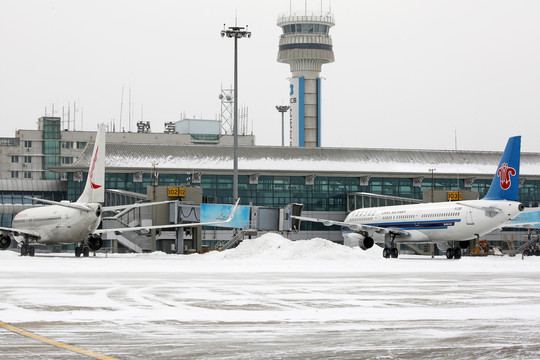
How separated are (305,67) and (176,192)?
87.4 metres

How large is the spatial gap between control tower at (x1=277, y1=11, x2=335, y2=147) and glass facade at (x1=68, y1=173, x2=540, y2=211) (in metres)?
45.4

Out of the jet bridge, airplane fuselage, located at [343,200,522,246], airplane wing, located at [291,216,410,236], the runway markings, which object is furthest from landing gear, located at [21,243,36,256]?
the runway markings

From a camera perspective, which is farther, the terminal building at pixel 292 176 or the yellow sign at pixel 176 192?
the terminal building at pixel 292 176

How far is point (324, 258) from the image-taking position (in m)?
57.8

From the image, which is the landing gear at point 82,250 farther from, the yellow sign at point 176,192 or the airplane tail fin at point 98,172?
the yellow sign at point 176,192

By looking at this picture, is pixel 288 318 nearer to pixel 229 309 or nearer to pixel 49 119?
pixel 229 309

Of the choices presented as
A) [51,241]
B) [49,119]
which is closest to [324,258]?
[51,241]

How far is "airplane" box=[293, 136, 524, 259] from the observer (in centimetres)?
6125

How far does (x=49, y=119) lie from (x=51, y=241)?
114906 mm

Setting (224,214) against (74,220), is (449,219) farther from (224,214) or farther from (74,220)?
(74,220)

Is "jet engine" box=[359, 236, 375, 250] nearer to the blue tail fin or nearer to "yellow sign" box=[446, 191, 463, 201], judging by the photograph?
the blue tail fin

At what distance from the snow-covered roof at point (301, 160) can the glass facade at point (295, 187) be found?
1063 mm

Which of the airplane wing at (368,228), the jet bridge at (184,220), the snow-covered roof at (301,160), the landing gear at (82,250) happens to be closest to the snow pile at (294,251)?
the airplane wing at (368,228)

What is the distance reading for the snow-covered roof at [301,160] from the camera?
11312cm
